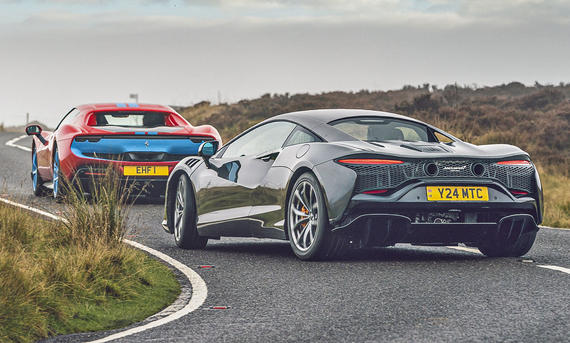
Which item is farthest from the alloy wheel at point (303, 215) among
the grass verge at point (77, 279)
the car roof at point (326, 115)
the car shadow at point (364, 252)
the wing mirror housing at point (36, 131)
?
the wing mirror housing at point (36, 131)

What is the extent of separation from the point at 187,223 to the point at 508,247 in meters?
3.10

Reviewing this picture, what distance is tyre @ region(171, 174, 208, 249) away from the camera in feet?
32.3

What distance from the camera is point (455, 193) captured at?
8.05 metres

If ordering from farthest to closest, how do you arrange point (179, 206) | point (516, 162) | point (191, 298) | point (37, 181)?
point (37, 181), point (179, 206), point (516, 162), point (191, 298)

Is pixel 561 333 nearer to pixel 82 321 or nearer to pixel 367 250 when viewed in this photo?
pixel 82 321

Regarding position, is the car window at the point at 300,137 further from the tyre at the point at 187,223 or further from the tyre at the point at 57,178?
the tyre at the point at 57,178

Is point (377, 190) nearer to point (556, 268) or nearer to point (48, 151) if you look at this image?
point (556, 268)

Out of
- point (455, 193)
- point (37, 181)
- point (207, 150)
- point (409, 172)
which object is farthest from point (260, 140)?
point (37, 181)

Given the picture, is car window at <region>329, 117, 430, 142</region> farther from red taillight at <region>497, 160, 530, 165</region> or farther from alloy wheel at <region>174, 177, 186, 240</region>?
alloy wheel at <region>174, 177, 186, 240</region>

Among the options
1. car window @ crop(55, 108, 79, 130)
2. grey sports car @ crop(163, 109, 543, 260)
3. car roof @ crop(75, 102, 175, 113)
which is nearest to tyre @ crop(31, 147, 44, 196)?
car window @ crop(55, 108, 79, 130)

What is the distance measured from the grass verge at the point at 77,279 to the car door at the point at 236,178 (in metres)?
0.98

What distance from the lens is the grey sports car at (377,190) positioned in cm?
799

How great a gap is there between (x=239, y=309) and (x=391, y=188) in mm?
2009


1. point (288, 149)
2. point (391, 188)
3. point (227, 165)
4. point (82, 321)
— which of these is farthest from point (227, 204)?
point (82, 321)
